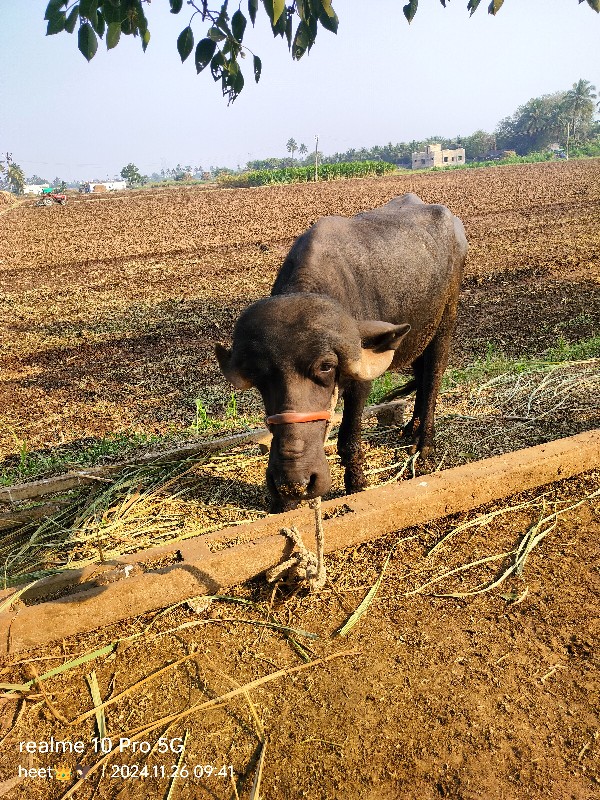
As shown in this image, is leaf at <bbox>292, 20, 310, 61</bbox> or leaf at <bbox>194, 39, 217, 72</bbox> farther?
leaf at <bbox>292, 20, 310, 61</bbox>

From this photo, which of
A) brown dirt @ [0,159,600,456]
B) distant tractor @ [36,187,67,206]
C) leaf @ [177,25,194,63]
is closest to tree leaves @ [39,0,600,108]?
leaf @ [177,25,194,63]

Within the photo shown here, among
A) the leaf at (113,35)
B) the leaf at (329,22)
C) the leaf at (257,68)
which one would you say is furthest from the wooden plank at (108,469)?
the leaf at (113,35)

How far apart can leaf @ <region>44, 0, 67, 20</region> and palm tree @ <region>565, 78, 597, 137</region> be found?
455 feet

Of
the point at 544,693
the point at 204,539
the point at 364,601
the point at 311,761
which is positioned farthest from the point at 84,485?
the point at 544,693

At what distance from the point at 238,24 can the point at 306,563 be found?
7.24 ft

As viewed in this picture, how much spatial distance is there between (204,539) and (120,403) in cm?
357

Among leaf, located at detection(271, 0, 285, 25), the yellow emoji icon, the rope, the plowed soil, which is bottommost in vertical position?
the plowed soil

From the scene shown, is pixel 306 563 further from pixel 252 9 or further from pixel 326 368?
pixel 252 9

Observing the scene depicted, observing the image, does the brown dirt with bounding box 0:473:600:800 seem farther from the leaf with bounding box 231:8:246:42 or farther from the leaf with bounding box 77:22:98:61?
the leaf with bounding box 231:8:246:42

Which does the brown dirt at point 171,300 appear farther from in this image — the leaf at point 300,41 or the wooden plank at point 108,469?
the leaf at point 300,41

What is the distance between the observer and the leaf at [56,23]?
1.99 m

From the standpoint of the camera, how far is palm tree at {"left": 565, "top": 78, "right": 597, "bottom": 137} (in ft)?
394

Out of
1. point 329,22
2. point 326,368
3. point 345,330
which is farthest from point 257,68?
point 326,368

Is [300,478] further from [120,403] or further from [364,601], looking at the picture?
[120,403]
